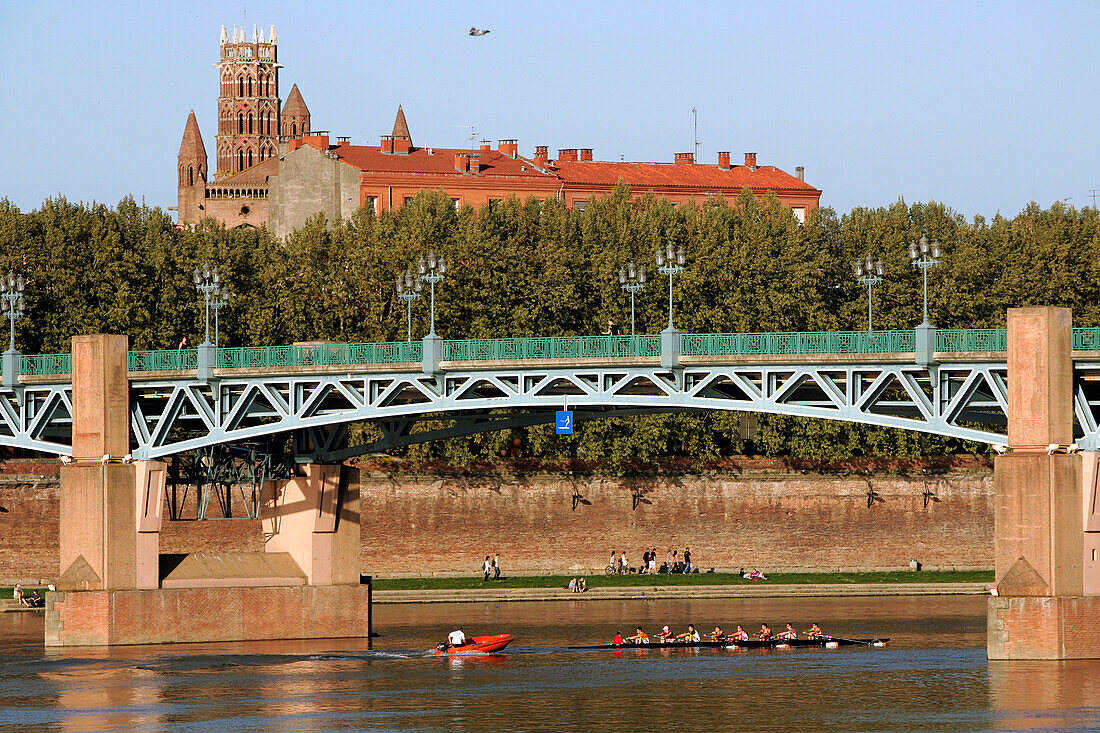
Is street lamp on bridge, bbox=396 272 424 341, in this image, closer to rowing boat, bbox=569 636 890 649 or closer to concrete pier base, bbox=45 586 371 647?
concrete pier base, bbox=45 586 371 647

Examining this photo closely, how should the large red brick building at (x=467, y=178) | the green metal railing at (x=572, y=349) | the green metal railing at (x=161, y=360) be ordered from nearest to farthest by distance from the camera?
the green metal railing at (x=572, y=349) < the green metal railing at (x=161, y=360) < the large red brick building at (x=467, y=178)

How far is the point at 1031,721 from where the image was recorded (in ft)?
147

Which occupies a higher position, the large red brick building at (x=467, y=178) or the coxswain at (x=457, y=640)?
the large red brick building at (x=467, y=178)

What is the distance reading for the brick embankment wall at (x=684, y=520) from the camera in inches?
3351

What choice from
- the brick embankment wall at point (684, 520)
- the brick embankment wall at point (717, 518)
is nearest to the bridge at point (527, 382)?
the brick embankment wall at point (684, 520)

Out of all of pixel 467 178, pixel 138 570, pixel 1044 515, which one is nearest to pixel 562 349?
pixel 138 570

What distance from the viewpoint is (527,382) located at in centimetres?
6322

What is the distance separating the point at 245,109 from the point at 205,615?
12454cm

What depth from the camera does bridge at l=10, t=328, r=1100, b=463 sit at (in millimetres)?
55750

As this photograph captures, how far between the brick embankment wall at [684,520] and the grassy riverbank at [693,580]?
1208mm

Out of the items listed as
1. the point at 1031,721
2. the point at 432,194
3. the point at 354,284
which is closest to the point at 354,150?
the point at 432,194

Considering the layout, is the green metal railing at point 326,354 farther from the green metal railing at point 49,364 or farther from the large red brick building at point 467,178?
the large red brick building at point 467,178

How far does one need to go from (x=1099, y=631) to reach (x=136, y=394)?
30.9 m

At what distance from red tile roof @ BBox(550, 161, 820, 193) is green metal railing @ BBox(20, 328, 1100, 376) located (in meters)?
56.0
